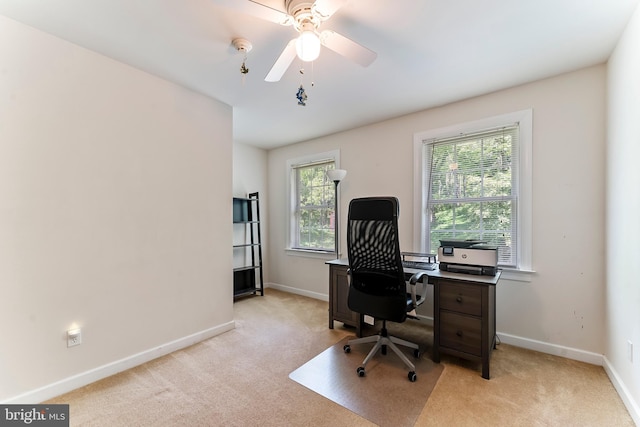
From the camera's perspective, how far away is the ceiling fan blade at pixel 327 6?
131 centimetres

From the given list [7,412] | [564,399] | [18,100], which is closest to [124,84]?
[18,100]

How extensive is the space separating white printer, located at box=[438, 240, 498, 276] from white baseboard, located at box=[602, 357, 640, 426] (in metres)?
0.97

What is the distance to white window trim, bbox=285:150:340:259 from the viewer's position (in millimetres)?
4031

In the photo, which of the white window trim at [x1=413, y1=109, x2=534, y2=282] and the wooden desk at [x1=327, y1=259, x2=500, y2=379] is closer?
the wooden desk at [x1=327, y1=259, x2=500, y2=379]

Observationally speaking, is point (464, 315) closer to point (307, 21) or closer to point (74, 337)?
point (307, 21)

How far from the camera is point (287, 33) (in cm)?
187

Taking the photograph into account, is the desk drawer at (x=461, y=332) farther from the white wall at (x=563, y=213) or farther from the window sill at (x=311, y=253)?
the window sill at (x=311, y=253)

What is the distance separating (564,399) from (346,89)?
290 cm

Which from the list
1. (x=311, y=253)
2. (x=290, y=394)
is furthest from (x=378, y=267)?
(x=311, y=253)

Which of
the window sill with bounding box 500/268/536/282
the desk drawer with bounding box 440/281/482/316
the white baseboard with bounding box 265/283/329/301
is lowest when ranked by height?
the white baseboard with bounding box 265/283/329/301

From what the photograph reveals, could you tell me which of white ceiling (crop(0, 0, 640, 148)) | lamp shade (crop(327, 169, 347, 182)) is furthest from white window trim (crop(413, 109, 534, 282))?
lamp shade (crop(327, 169, 347, 182))

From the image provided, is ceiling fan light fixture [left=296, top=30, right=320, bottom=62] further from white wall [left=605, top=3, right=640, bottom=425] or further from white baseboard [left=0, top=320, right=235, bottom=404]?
white baseboard [left=0, top=320, right=235, bottom=404]

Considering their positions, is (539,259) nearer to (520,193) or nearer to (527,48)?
(520,193)

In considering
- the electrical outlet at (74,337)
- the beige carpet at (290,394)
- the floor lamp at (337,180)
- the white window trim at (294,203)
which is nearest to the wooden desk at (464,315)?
the beige carpet at (290,394)
